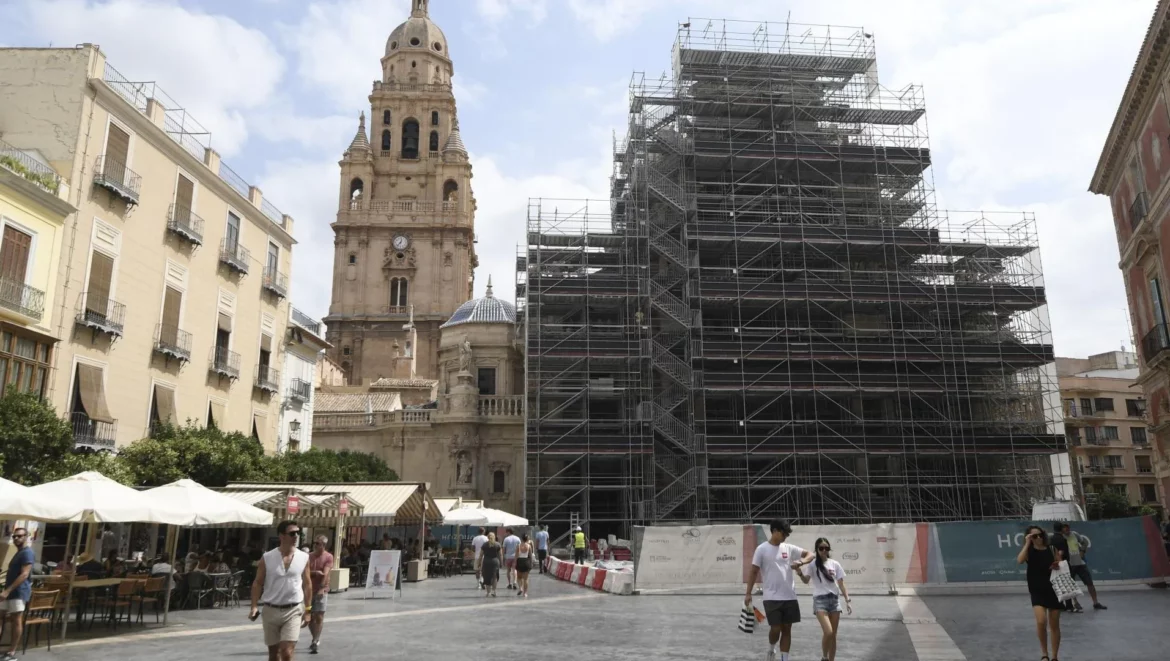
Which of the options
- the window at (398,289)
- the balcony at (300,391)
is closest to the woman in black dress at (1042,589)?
the balcony at (300,391)

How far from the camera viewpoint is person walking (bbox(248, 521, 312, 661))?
821 cm

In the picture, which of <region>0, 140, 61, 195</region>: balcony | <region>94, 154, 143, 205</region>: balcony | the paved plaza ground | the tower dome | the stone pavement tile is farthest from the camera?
the tower dome

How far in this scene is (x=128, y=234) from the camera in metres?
23.8

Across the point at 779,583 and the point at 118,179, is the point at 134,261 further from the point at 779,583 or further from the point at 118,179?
the point at 779,583

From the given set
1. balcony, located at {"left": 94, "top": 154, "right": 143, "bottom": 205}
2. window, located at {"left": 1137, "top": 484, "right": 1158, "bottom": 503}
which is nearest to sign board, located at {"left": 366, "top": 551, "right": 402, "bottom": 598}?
balcony, located at {"left": 94, "top": 154, "right": 143, "bottom": 205}

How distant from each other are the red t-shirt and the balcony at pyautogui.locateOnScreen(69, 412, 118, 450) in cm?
1213

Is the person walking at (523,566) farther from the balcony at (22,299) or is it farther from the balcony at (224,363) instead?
the balcony at (224,363)

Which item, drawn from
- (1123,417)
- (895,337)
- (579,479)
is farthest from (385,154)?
(1123,417)

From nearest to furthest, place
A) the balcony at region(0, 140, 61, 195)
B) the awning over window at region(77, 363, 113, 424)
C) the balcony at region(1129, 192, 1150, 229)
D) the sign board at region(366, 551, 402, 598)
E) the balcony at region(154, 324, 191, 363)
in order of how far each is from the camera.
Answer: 1. the sign board at region(366, 551, 402, 598)
2. the balcony at region(0, 140, 61, 195)
3. the awning over window at region(77, 363, 113, 424)
4. the balcony at region(154, 324, 191, 363)
5. the balcony at region(1129, 192, 1150, 229)

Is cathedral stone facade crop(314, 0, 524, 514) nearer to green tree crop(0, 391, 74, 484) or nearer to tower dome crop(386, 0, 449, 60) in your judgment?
tower dome crop(386, 0, 449, 60)

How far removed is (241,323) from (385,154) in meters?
42.1

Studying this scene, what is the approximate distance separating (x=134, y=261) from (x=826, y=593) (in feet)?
69.9

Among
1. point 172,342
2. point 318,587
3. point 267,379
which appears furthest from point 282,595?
point 267,379

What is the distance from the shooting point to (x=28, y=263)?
2030cm
